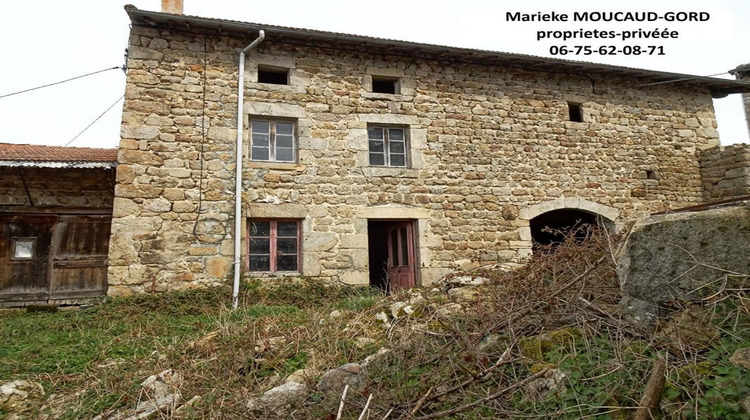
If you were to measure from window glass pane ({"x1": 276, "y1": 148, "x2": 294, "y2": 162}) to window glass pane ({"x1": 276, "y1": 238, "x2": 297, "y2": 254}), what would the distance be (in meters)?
1.34

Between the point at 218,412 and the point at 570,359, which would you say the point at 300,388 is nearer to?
the point at 218,412

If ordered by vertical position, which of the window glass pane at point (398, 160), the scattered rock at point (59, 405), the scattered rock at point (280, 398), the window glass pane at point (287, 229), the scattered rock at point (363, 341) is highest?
the window glass pane at point (398, 160)

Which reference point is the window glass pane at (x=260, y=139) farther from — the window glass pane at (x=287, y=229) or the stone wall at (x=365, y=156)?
the window glass pane at (x=287, y=229)

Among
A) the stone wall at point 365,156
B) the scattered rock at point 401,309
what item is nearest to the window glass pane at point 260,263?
the stone wall at point 365,156

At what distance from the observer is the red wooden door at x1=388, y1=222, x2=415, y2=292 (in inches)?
326

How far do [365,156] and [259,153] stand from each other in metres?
1.77

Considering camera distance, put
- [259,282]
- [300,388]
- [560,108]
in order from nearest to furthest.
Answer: [300,388]
[259,282]
[560,108]

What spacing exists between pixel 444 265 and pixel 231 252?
3520 mm

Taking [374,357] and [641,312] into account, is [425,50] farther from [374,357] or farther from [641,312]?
[641,312]

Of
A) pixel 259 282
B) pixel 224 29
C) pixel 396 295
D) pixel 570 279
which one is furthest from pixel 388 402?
pixel 224 29

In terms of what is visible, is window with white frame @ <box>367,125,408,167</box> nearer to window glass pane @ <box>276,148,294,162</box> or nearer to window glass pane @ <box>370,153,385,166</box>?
window glass pane @ <box>370,153,385,166</box>

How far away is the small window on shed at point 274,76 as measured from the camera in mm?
8169

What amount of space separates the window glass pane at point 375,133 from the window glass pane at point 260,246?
258cm

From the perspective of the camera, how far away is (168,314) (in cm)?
668
